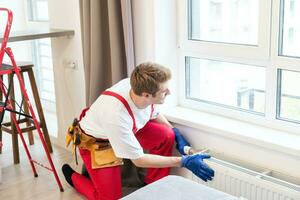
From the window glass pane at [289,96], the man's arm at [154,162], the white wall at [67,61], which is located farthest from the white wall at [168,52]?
the white wall at [67,61]

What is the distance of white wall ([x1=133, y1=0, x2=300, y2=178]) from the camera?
103 inches

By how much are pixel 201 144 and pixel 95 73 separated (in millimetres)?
868

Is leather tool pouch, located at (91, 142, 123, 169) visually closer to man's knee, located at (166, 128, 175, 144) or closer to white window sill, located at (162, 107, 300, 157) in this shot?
man's knee, located at (166, 128, 175, 144)

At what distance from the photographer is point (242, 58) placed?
276 centimetres

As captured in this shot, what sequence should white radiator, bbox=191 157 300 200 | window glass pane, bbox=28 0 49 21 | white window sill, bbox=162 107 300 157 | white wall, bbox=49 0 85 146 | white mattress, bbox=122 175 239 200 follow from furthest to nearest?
window glass pane, bbox=28 0 49 21, white wall, bbox=49 0 85 146, white window sill, bbox=162 107 300 157, white radiator, bbox=191 157 300 200, white mattress, bbox=122 175 239 200

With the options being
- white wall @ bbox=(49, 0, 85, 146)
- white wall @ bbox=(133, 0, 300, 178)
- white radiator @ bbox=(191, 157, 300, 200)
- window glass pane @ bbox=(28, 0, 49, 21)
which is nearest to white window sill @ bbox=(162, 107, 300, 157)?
white wall @ bbox=(133, 0, 300, 178)

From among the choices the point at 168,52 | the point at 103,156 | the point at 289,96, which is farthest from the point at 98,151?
the point at 289,96

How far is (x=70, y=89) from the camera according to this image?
3.80 m

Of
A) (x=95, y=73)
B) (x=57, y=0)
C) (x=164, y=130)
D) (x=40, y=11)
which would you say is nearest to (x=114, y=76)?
(x=95, y=73)

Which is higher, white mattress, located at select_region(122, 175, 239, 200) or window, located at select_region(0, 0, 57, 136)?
window, located at select_region(0, 0, 57, 136)

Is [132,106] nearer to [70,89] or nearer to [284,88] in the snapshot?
[284,88]

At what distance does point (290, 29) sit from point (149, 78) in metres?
0.84

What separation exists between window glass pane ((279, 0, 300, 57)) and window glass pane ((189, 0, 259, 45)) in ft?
0.58

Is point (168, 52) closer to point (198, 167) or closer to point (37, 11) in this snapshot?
point (198, 167)
